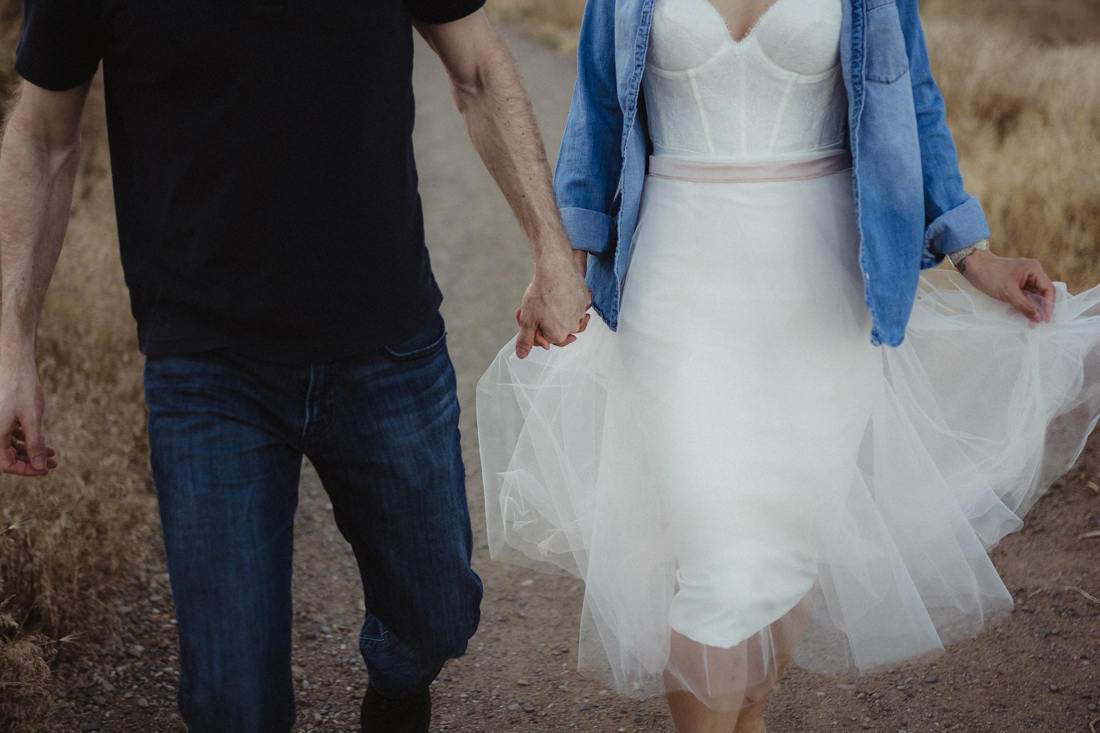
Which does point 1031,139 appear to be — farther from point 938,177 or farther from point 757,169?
point 757,169

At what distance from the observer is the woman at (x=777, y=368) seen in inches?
79.2

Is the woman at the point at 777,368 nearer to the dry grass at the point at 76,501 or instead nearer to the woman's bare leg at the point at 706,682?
the woman's bare leg at the point at 706,682

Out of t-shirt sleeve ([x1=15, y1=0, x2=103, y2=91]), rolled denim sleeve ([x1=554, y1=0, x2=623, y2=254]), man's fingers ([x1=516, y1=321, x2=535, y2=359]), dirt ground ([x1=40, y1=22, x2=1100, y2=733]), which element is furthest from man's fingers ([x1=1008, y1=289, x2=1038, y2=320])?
t-shirt sleeve ([x1=15, y1=0, x2=103, y2=91])

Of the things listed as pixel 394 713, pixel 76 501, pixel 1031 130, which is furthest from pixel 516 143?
pixel 1031 130

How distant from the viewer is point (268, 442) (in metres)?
1.86

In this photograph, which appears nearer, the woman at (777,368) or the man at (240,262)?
the man at (240,262)

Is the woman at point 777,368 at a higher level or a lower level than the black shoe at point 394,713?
higher

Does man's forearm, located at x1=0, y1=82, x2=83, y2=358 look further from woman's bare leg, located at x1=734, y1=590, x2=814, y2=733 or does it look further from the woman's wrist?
the woman's wrist

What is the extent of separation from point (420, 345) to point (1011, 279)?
50.2 inches

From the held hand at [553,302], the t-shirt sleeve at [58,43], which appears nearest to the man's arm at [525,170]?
the held hand at [553,302]

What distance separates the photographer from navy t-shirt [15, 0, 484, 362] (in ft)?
5.57

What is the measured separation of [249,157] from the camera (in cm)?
173

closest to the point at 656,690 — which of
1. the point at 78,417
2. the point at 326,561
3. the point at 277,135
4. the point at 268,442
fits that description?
the point at 268,442

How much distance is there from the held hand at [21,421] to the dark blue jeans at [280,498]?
0.67 ft
